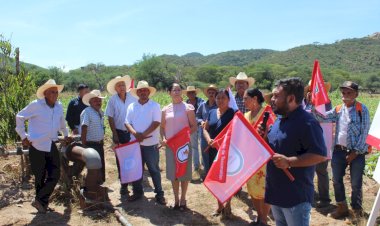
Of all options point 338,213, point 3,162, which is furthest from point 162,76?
point 338,213

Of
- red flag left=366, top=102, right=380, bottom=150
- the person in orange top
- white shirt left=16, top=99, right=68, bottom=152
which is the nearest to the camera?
red flag left=366, top=102, right=380, bottom=150

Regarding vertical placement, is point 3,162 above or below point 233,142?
below

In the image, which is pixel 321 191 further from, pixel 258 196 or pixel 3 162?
pixel 3 162

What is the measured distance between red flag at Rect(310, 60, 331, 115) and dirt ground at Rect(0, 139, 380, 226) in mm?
1687

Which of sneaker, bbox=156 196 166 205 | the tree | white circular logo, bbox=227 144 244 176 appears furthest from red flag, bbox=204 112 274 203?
the tree

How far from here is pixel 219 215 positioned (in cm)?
580

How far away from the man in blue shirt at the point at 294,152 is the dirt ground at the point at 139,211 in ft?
8.24

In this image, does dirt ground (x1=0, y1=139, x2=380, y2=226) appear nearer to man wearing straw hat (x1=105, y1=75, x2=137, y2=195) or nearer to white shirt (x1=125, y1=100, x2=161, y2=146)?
man wearing straw hat (x1=105, y1=75, x2=137, y2=195)

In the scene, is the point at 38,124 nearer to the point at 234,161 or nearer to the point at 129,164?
the point at 129,164

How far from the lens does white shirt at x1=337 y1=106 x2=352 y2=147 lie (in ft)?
17.8

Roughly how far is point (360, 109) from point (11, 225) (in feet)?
17.7

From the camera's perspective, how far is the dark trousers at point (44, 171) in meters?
5.93

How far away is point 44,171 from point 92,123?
3.60 ft

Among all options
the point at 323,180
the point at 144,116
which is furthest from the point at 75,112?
the point at 323,180
